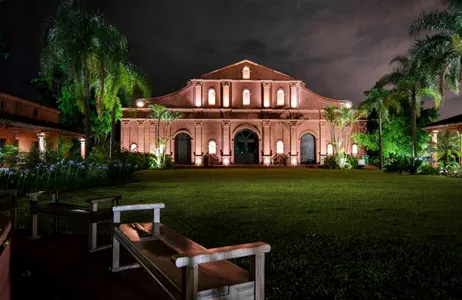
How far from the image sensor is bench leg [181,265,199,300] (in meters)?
2.01

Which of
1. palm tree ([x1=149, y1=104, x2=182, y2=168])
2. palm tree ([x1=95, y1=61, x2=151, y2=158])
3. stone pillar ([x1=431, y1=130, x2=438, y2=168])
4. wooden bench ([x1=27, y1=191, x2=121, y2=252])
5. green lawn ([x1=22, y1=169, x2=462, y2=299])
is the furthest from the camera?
palm tree ([x1=149, y1=104, x2=182, y2=168])

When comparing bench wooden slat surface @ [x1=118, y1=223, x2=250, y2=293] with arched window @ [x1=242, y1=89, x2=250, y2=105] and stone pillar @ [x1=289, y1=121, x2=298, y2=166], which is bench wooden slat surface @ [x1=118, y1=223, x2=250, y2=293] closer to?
stone pillar @ [x1=289, y1=121, x2=298, y2=166]

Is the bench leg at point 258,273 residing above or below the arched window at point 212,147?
below

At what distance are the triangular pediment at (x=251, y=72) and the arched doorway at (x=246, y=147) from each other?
16.3 ft

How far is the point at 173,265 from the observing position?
2.49m

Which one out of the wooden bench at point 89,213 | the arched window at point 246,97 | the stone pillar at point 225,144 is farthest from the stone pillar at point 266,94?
the wooden bench at point 89,213

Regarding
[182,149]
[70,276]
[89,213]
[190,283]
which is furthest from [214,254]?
[182,149]

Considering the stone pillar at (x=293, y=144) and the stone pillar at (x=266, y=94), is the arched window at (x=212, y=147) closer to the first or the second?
the stone pillar at (x=266, y=94)

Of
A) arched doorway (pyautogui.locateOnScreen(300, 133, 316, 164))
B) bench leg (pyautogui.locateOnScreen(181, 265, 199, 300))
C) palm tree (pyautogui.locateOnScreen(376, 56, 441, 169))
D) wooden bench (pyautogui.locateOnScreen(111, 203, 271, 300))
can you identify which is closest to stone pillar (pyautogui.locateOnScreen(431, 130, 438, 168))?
palm tree (pyautogui.locateOnScreen(376, 56, 441, 169))

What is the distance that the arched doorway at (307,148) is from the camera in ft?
110

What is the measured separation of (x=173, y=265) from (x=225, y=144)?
2997cm

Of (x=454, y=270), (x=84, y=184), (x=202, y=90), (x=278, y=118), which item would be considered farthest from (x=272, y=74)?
(x=454, y=270)

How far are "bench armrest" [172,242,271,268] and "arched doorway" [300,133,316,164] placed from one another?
Result: 31.8 meters

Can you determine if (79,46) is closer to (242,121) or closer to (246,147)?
(242,121)
